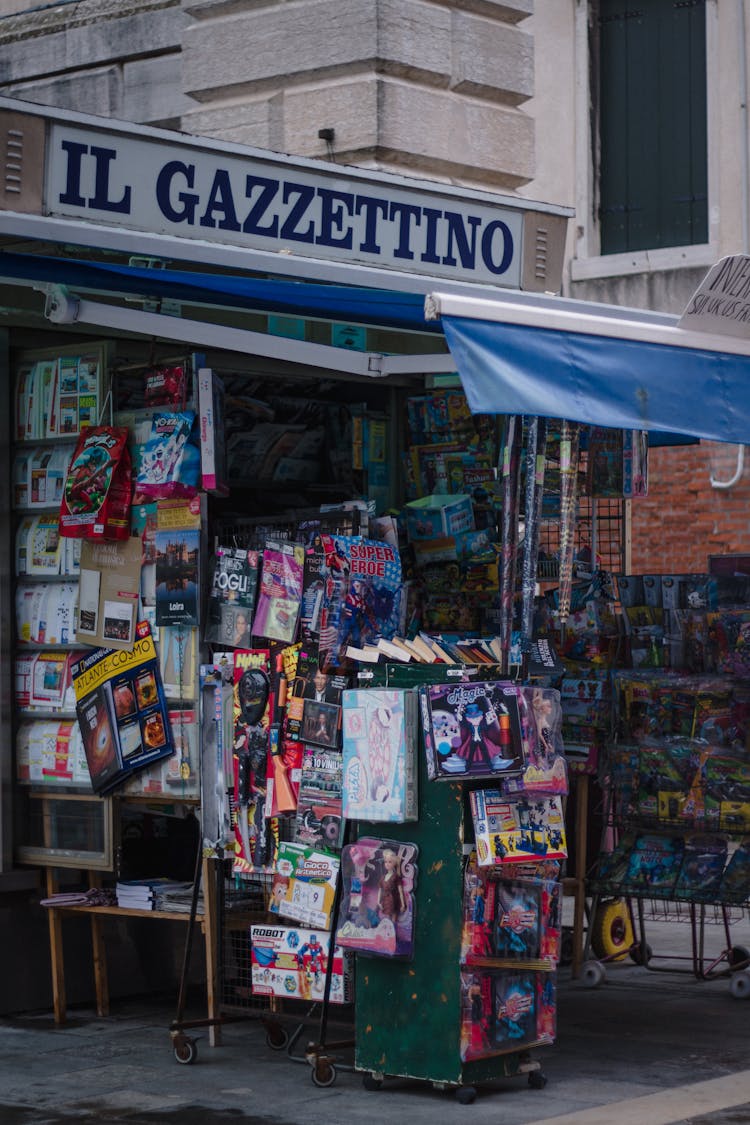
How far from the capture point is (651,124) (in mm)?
14523

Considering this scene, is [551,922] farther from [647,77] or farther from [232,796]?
[647,77]

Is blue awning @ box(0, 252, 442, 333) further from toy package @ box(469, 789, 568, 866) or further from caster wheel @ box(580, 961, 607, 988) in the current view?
caster wheel @ box(580, 961, 607, 988)

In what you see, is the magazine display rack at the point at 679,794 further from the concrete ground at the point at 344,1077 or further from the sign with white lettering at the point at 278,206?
the sign with white lettering at the point at 278,206

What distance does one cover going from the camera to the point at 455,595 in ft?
25.2

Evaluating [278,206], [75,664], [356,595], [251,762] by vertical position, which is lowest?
[251,762]

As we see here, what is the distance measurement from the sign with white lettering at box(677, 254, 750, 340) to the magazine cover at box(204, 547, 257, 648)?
6.07ft

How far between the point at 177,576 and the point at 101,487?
490 mm

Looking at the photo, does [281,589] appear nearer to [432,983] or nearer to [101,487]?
[101,487]

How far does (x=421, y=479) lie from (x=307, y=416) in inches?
23.3

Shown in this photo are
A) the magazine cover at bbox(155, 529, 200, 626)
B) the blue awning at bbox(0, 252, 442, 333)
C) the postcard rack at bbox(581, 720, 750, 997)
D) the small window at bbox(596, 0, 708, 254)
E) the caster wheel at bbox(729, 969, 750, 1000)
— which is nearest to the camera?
the blue awning at bbox(0, 252, 442, 333)

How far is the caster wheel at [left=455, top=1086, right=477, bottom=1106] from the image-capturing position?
5719 millimetres

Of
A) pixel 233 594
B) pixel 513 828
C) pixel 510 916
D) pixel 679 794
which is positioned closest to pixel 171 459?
pixel 233 594

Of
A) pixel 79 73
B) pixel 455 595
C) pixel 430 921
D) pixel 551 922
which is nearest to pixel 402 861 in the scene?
pixel 430 921

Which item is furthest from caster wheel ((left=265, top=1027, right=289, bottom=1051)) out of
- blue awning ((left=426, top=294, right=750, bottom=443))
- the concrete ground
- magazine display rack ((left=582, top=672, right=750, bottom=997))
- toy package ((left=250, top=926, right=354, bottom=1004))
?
blue awning ((left=426, top=294, right=750, bottom=443))
